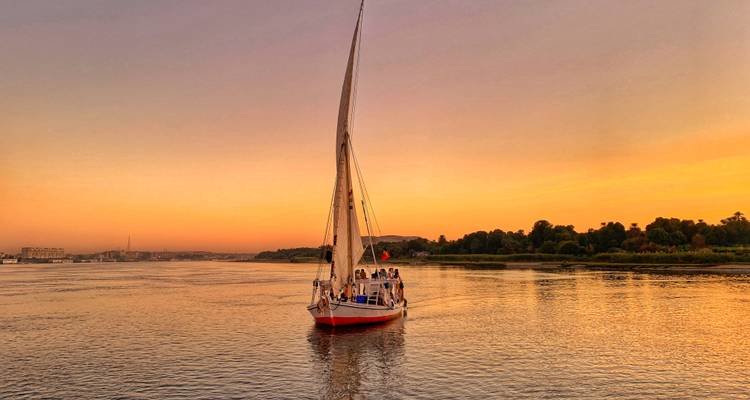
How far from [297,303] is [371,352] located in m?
38.9

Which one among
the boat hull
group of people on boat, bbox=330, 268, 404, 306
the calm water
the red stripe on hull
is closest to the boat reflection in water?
the calm water

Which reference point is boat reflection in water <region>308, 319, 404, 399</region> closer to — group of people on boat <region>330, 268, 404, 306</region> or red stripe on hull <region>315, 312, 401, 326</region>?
red stripe on hull <region>315, 312, 401, 326</region>

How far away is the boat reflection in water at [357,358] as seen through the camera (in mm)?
28250

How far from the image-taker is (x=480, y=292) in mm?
Answer: 87438

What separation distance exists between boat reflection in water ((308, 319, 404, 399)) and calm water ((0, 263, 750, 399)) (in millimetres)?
110

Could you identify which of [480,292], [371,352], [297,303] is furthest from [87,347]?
[480,292]

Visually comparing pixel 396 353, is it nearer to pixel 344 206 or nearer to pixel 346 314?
pixel 346 314

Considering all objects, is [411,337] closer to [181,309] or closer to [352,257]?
[352,257]

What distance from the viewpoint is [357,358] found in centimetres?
3569

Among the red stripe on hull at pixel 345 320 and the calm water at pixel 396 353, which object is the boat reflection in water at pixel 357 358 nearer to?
the calm water at pixel 396 353

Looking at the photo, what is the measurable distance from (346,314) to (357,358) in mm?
10212

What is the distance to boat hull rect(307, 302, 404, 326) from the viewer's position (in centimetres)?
4519

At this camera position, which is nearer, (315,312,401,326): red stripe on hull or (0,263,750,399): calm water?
(0,263,750,399): calm water

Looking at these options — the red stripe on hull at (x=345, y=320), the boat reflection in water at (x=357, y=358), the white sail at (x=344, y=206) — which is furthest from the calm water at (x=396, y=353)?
the white sail at (x=344, y=206)
